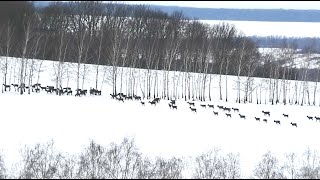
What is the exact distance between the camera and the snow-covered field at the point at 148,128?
28.5 meters

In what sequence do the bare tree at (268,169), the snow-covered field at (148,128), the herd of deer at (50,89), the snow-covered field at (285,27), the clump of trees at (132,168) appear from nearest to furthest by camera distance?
the snow-covered field at (285,27), the clump of trees at (132,168), the bare tree at (268,169), the snow-covered field at (148,128), the herd of deer at (50,89)

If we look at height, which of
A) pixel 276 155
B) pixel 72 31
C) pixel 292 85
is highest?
pixel 72 31

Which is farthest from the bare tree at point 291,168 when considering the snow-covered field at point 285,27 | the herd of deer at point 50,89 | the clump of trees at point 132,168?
the herd of deer at point 50,89

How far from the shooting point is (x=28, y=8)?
81688 millimetres

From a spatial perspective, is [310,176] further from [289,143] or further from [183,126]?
[183,126]

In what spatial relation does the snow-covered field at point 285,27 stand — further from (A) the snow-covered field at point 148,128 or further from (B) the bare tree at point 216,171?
(A) the snow-covered field at point 148,128

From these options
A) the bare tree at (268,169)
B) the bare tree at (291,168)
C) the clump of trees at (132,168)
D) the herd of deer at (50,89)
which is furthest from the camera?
the herd of deer at (50,89)

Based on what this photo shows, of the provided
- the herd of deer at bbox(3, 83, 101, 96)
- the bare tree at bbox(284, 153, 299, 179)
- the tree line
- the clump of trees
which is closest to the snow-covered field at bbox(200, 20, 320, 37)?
the clump of trees

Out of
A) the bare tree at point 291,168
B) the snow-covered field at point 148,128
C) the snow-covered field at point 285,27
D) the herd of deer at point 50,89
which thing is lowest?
the bare tree at point 291,168

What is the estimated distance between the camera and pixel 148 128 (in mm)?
33562

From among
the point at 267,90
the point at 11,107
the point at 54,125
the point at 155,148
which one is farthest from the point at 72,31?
the point at 155,148

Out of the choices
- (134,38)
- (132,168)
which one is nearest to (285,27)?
(132,168)

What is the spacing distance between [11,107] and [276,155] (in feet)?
67.1

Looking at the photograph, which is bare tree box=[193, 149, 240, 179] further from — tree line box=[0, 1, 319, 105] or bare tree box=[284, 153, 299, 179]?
tree line box=[0, 1, 319, 105]
